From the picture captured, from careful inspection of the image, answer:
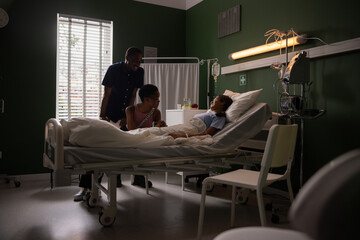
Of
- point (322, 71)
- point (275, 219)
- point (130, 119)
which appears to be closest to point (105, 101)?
point (130, 119)

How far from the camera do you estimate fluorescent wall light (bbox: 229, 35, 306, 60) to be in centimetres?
289

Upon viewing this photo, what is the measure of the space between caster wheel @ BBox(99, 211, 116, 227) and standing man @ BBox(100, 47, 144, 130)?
1.37m

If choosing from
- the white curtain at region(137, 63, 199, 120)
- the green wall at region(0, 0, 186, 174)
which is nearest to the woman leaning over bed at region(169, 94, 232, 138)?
the white curtain at region(137, 63, 199, 120)

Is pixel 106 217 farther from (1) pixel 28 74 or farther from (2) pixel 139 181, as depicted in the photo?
Result: (1) pixel 28 74

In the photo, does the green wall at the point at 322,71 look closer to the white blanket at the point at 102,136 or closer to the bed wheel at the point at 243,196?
the bed wheel at the point at 243,196

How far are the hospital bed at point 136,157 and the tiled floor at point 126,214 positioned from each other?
185 millimetres

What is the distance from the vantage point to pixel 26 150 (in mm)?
3967

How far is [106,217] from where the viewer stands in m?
2.22

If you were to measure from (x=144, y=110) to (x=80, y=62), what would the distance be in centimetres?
194

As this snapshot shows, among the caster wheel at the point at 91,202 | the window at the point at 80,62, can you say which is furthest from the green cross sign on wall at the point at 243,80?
the caster wheel at the point at 91,202

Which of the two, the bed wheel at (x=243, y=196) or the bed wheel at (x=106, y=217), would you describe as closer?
the bed wheel at (x=106, y=217)

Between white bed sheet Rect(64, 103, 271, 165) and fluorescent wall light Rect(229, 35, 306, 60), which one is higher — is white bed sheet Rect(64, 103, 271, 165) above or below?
below

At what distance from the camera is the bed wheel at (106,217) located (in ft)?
7.27

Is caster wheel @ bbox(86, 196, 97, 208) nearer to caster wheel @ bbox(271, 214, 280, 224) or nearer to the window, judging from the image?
caster wheel @ bbox(271, 214, 280, 224)
